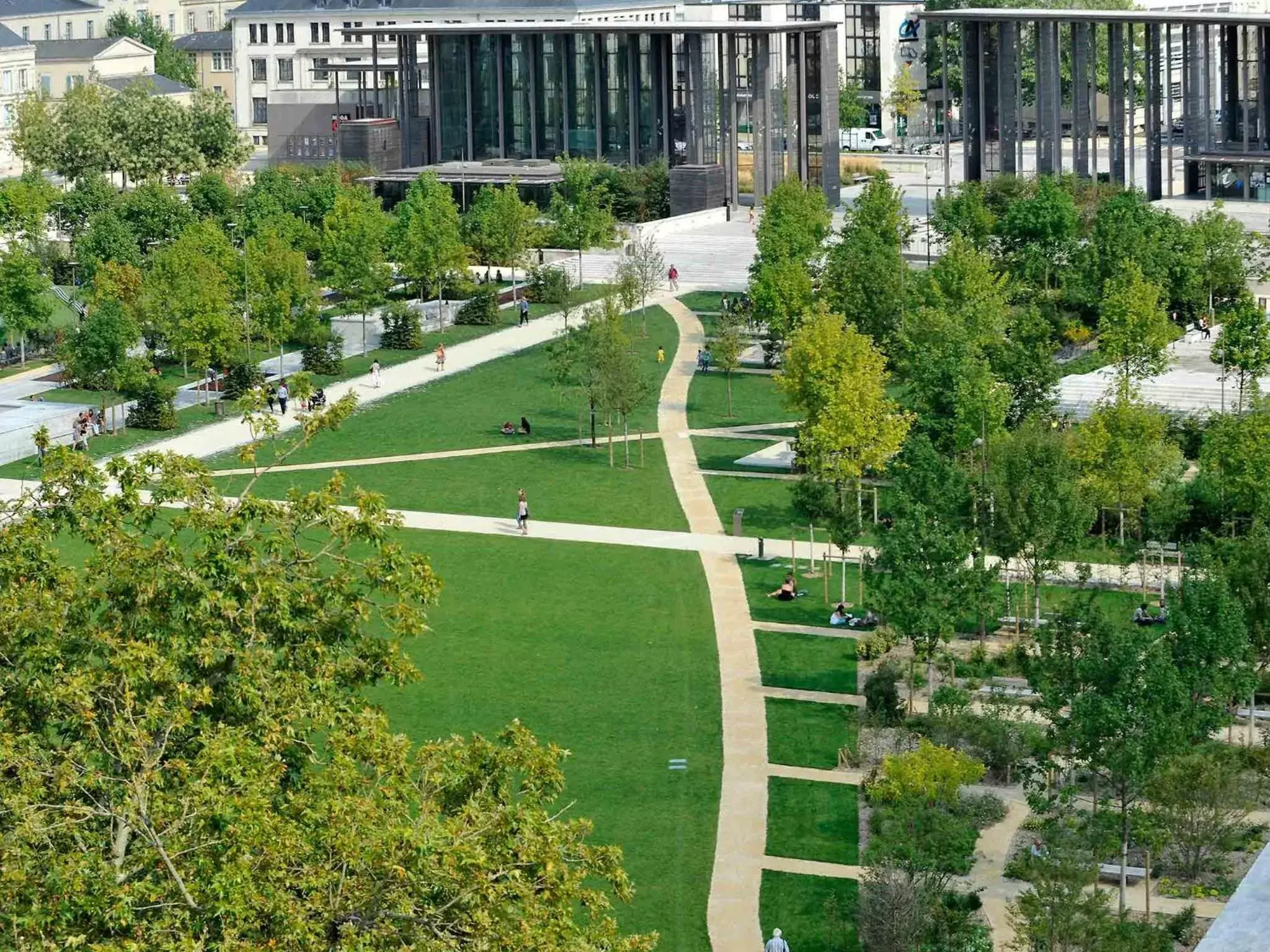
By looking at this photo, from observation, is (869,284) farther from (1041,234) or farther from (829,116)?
(829,116)

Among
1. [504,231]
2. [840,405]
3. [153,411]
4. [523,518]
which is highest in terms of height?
[504,231]

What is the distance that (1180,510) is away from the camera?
55406 mm

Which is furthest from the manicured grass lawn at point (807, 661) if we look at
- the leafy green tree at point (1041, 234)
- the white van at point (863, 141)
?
the white van at point (863, 141)

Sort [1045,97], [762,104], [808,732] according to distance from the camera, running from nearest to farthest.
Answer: [808,732] → [1045,97] → [762,104]

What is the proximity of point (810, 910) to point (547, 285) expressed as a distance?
194 feet

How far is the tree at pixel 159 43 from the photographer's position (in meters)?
168

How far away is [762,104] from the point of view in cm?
11938

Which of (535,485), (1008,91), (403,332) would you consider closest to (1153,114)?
(1008,91)

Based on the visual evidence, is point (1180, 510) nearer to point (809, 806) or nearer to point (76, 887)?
point (809, 806)

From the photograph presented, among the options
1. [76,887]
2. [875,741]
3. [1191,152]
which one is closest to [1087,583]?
[875,741]

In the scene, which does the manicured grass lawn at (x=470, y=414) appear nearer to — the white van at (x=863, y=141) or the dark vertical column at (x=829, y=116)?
the dark vertical column at (x=829, y=116)

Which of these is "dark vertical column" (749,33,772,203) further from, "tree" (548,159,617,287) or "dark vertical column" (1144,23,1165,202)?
"dark vertical column" (1144,23,1165,202)

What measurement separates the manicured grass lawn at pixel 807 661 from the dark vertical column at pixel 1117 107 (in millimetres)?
61157

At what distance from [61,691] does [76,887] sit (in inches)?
138
